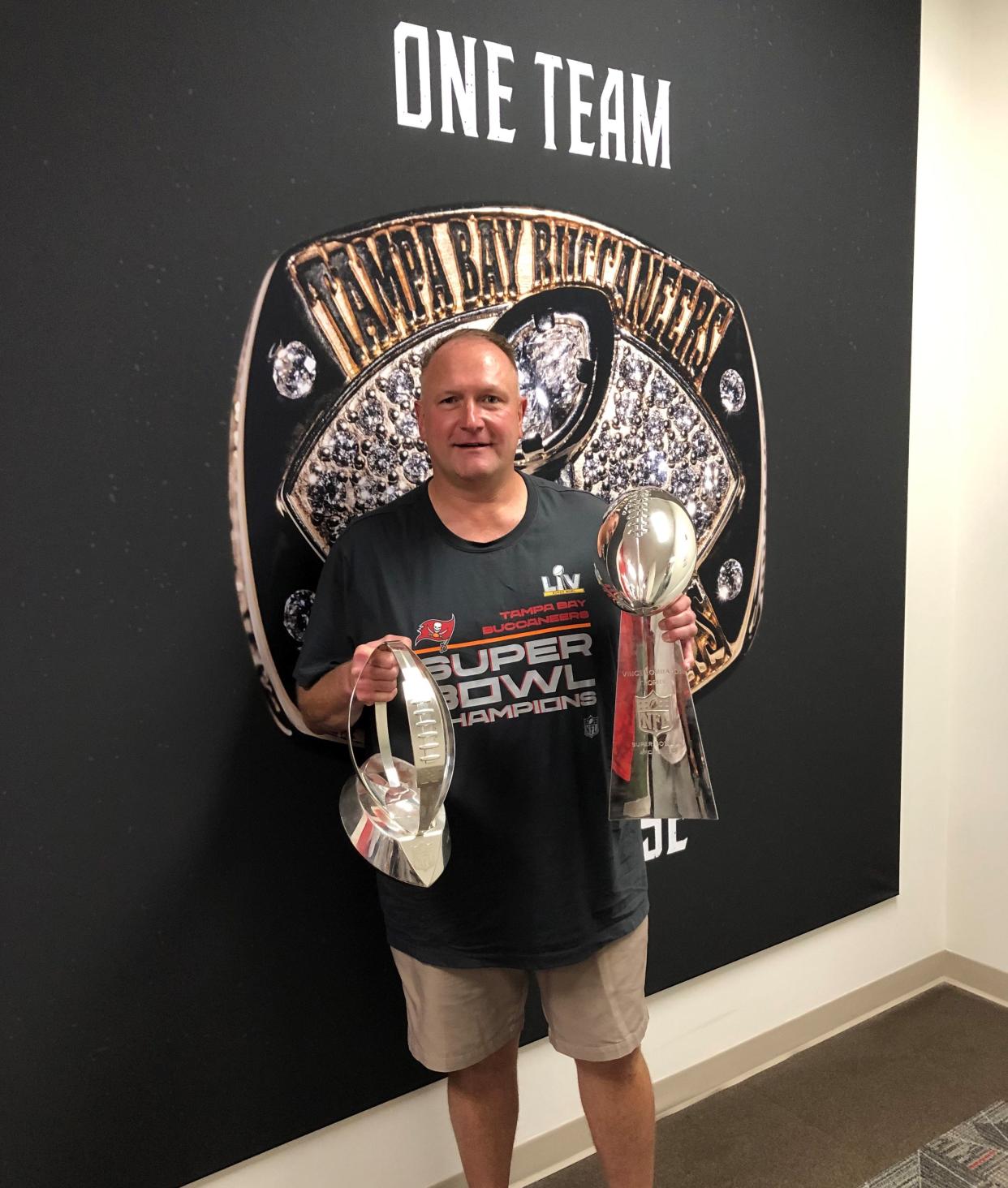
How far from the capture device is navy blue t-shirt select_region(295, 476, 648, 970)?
138cm

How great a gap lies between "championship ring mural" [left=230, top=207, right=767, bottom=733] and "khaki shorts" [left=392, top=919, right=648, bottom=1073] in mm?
431

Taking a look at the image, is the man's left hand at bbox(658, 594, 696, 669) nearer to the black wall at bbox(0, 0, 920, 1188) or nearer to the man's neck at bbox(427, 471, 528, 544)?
the man's neck at bbox(427, 471, 528, 544)

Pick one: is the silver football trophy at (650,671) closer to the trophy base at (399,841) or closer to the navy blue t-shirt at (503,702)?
the navy blue t-shirt at (503,702)

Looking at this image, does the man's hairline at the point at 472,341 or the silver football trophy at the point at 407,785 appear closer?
the silver football trophy at the point at 407,785

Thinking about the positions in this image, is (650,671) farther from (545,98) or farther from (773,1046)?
(773,1046)

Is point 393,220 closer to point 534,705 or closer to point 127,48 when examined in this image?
point 127,48

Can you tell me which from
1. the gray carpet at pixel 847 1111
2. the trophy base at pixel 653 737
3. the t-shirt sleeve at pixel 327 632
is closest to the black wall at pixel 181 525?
the t-shirt sleeve at pixel 327 632

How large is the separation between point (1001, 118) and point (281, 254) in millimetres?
1696

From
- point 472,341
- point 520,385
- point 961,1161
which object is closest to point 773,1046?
A: point 961,1161

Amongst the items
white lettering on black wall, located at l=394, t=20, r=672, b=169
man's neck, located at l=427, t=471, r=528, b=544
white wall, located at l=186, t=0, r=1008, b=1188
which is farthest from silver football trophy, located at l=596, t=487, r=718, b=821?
white wall, located at l=186, t=0, r=1008, b=1188

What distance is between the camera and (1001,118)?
2.20 meters

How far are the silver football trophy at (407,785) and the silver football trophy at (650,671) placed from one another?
26 centimetres

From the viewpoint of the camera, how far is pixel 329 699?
4.55ft

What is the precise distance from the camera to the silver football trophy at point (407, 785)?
3.95 feet
